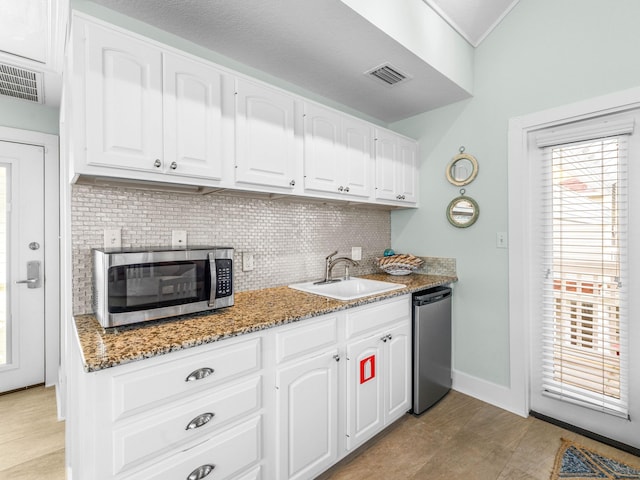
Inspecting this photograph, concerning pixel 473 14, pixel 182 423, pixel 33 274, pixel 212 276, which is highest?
pixel 473 14

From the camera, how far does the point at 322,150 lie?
6.98ft

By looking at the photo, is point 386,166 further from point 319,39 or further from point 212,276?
point 212,276

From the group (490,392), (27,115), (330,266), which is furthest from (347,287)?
(27,115)

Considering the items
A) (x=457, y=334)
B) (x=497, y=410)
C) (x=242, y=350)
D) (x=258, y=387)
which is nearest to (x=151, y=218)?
(x=242, y=350)

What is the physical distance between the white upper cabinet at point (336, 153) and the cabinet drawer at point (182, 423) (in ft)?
4.09

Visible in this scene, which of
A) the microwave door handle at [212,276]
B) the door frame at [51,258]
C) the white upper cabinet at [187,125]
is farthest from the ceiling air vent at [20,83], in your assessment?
the microwave door handle at [212,276]

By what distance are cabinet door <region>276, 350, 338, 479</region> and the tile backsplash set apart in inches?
29.3

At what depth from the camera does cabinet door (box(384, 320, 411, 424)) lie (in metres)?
2.04

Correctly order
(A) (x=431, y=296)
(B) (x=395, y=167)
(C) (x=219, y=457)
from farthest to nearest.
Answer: (B) (x=395, y=167) < (A) (x=431, y=296) < (C) (x=219, y=457)

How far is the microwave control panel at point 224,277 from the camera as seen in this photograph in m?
1.50

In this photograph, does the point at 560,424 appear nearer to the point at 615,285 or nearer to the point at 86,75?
the point at 615,285

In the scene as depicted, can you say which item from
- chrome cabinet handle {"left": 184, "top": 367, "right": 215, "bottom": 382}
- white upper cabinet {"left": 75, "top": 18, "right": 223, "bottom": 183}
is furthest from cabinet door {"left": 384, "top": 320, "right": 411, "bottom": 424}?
white upper cabinet {"left": 75, "top": 18, "right": 223, "bottom": 183}

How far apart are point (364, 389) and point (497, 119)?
214 cm

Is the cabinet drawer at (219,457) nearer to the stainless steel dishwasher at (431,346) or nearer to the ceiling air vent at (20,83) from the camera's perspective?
the stainless steel dishwasher at (431,346)
